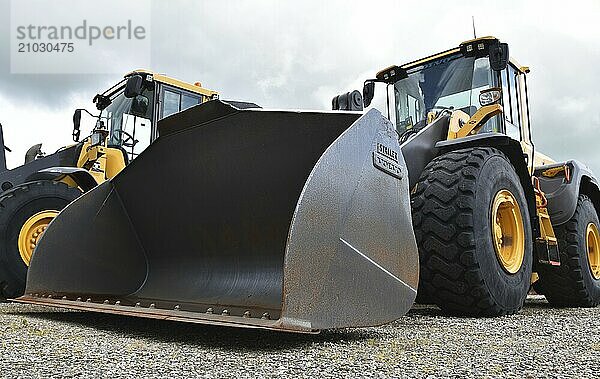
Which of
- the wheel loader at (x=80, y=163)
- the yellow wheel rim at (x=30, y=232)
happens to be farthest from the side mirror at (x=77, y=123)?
the yellow wheel rim at (x=30, y=232)

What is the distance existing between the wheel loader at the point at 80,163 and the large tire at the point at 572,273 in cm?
381

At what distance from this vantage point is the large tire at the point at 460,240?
3391mm

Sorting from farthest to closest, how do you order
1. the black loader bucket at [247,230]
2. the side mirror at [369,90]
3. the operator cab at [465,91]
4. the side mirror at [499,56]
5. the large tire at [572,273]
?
1. the side mirror at [369,90]
2. the large tire at [572,273]
3. the operator cab at [465,91]
4. the side mirror at [499,56]
5. the black loader bucket at [247,230]

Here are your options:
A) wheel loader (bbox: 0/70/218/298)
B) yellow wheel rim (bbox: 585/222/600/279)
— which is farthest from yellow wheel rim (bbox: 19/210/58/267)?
yellow wheel rim (bbox: 585/222/600/279)

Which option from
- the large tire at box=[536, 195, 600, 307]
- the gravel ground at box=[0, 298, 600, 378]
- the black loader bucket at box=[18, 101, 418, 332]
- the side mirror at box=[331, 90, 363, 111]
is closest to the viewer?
the gravel ground at box=[0, 298, 600, 378]

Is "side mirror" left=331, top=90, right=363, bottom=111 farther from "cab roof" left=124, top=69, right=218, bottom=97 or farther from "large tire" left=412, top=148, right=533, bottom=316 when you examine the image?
"cab roof" left=124, top=69, right=218, bottom=97

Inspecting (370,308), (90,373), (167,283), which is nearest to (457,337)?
(370,308)

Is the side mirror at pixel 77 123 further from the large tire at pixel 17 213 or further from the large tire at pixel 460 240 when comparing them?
the large tire at pixel 460 240

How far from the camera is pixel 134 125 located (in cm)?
610

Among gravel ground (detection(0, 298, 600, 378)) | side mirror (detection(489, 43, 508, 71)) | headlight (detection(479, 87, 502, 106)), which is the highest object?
side mirror (detection(489, 43, 508, 71))

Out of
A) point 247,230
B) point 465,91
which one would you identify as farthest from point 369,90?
point 247,230

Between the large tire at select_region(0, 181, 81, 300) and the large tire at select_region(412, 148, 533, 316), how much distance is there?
312 cm

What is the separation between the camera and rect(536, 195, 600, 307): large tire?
5.08m

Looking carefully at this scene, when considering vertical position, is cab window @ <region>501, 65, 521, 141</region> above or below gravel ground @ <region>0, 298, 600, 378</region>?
above
